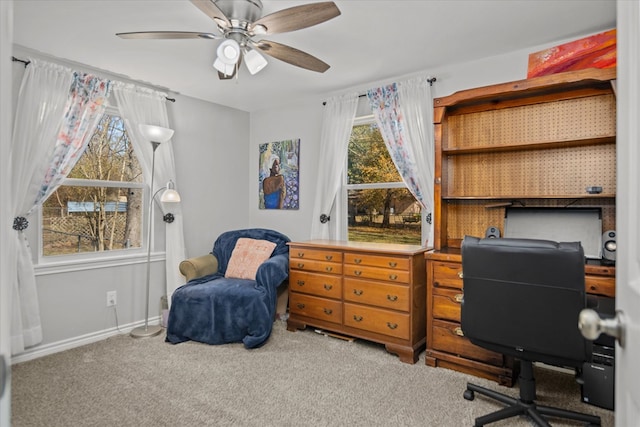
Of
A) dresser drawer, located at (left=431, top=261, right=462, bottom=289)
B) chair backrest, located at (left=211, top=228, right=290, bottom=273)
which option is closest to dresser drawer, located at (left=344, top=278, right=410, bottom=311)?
dresser drawer, located at (left=431, top=261, right=462, bottom=289)

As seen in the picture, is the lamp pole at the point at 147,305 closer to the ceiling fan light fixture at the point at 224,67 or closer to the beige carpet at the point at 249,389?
the beige carpet at the point at 249,389

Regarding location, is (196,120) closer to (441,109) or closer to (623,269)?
(441,109)

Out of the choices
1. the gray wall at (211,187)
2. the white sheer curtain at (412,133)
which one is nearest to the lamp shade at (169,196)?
the gray wall at (211,187)

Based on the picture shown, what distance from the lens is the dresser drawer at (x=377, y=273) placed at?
2.86 metres

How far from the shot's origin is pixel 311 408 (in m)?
2.17

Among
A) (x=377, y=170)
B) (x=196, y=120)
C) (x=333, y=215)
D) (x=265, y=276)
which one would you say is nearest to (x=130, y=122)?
(x=196, y=120)

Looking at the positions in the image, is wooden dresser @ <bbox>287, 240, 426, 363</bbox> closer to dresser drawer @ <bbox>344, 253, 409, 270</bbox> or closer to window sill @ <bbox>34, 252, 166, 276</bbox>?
dresser drawer @ <bbox>344, 253, 409, 270</bbox>

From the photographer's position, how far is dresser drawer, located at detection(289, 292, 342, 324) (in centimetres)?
322

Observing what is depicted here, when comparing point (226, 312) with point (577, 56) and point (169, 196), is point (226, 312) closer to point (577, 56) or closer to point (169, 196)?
point (169, 196)

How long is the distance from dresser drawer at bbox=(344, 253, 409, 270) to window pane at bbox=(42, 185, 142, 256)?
214 cm

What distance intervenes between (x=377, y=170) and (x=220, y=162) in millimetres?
1868

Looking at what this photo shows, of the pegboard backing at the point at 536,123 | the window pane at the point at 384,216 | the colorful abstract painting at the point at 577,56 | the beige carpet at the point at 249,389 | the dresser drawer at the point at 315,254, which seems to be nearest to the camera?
the beige carpet at the point at 249,389

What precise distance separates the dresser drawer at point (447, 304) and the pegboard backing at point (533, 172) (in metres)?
0.82

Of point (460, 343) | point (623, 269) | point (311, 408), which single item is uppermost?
point (623, 269)
